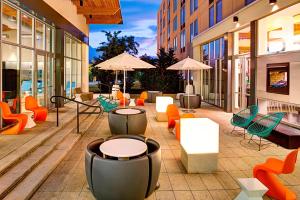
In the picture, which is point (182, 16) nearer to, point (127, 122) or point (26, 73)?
point (26, 73)

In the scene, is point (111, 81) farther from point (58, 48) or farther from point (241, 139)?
point (241, 139)

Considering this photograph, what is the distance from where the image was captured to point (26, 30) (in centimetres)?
1149

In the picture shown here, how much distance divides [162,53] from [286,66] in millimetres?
17655

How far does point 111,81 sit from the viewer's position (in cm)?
2883

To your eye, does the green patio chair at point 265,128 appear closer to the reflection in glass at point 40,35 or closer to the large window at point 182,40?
the reflection in glass at point 40,35

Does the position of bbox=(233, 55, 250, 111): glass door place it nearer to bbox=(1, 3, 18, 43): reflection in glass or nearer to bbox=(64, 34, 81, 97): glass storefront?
bbox=(64, 34, 81, 97): glass storefront

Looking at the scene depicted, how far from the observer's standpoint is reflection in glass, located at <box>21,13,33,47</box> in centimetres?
1108

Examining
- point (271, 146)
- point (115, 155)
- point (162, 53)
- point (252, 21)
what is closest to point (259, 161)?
point (271, 146)

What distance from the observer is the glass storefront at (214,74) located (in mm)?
17547

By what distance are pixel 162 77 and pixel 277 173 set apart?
2126cm

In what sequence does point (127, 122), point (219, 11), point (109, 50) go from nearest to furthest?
point (127, 122), point (219, 11), point (109, 50)

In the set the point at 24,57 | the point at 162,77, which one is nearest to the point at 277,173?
the point at 24,57

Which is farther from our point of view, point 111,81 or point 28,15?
point 111,81

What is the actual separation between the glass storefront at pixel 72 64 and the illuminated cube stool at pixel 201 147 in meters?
11.6
